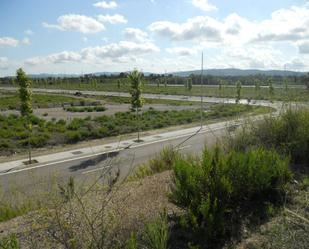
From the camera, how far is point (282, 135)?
822 cm

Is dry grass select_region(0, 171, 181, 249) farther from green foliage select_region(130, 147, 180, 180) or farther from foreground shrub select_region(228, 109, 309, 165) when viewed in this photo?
foreground shrub select_region(228, 109, 309, 165)

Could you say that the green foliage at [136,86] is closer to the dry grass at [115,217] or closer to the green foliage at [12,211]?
the dry grass at [115,217]

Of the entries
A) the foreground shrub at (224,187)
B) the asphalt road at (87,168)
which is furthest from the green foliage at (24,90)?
the foreground shrub at (224,187)

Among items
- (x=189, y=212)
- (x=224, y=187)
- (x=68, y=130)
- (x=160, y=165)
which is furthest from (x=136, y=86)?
(x=189, y=212)

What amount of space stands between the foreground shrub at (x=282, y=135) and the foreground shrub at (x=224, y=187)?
1854mm

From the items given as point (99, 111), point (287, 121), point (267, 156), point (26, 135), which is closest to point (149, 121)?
point (26, 135)

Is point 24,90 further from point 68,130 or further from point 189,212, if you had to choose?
point 189,212

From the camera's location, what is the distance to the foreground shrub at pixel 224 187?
448 centimetres

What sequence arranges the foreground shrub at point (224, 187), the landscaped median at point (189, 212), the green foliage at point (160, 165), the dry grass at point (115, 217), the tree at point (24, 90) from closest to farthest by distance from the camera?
the landscaped median at point (189, 212)
the dry grass at point (115, 217)
the foreground shrub at point (224, 187)
the green foliage at point (160, 165)
the tree at point (24, 90)

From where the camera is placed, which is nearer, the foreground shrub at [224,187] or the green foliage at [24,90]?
the foreground shrub at [224,187]

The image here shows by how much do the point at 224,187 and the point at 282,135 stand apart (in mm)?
4078

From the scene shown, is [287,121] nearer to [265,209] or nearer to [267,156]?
[267,156]

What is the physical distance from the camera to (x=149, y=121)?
2770 cm

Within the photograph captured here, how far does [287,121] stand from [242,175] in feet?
12.0
